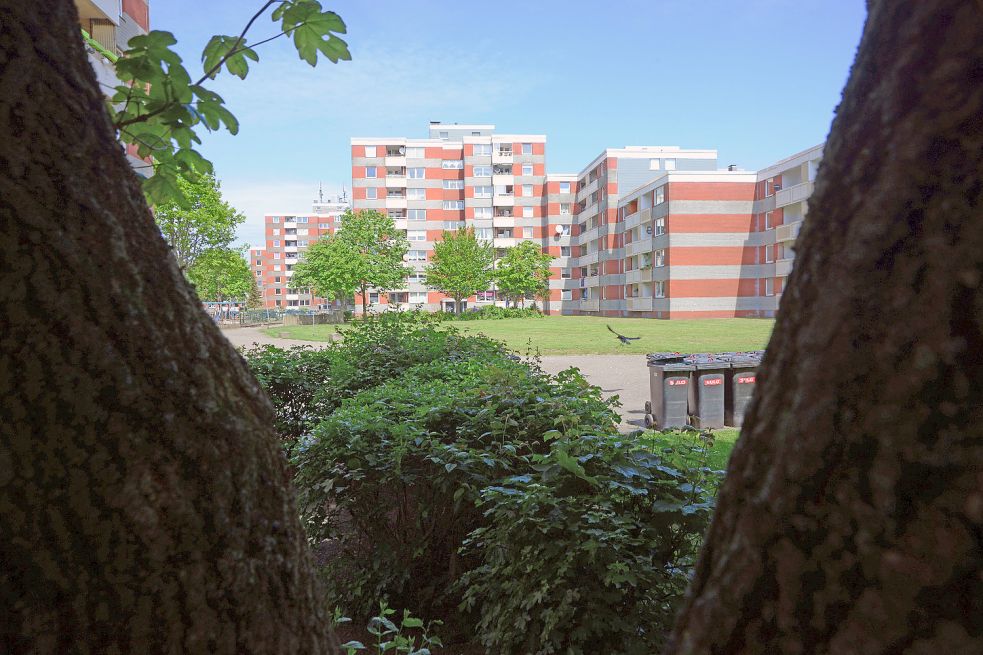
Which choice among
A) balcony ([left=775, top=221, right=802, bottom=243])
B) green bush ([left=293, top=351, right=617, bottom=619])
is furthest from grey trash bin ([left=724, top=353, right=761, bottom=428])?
balcony ([left=775, top=221, right=802, bottom=243])

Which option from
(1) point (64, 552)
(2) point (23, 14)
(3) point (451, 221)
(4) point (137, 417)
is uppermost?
(3) point (451, 221)

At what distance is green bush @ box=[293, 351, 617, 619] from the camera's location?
12.6 ft

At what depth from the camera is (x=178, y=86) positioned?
1.83 metres

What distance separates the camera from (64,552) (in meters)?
0.96

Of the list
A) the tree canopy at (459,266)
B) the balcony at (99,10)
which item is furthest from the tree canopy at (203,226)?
the tree canopy at (459,266)

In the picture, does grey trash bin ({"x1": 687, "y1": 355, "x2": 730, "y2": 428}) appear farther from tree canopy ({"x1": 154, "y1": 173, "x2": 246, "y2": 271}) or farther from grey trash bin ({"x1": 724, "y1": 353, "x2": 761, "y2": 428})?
tree canopy ({"x1": 154, "y1": 173, "x2": 246, "y2": 271})

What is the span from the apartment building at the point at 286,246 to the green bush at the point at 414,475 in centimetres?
13638

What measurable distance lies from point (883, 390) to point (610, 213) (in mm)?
62699

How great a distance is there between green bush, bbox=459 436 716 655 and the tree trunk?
69.8 inches

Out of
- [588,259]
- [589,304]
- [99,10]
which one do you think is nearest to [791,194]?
[588,259]

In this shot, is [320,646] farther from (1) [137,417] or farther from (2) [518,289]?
(2) [518,289]

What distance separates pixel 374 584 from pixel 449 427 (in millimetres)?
1130

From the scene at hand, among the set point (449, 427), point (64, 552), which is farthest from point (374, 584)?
point (64, 552)

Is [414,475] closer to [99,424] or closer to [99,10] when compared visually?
[99,424]
